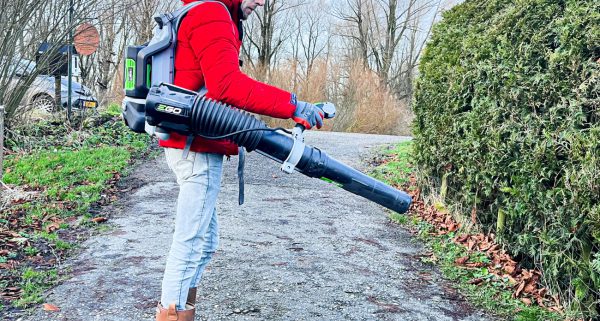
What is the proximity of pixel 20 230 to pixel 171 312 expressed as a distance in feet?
11.3

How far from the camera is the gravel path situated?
429 cm

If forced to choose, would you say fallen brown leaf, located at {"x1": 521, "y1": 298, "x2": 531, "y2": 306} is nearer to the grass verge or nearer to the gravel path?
the gravel path

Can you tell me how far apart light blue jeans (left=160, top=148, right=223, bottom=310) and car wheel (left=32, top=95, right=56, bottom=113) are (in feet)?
28.9

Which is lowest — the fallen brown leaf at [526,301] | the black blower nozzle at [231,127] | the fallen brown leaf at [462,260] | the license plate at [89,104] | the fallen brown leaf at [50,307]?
the fallen brown leaf at [50,307]

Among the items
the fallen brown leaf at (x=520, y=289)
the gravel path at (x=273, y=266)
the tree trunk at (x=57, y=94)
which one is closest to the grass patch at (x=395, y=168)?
the gravel path at (x=273, y=266)

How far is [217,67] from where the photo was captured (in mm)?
2957

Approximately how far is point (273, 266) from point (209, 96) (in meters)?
2.50

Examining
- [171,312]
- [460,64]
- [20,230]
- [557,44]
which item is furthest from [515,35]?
[20,230]

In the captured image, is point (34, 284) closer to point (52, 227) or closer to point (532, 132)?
point (52, 227)

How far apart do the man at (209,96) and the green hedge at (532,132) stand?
2041mm

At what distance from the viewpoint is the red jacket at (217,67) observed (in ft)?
9.73

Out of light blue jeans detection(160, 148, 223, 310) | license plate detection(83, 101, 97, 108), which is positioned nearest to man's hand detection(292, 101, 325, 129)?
light blue jeans detection(160, 148, 223, 310)

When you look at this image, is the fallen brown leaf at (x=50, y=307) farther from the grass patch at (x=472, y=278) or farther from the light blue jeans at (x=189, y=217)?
the grass patch at (x=472, y=278)

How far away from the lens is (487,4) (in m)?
6.60
